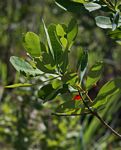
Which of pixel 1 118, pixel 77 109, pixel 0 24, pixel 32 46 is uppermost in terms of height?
pixel 32 46

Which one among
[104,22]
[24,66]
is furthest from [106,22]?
[24,66]

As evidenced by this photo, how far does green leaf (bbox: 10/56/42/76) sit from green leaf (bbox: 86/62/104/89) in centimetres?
Answer: 7

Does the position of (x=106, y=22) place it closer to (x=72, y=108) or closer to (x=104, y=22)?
(x=104, y=22)

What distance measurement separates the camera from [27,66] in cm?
62

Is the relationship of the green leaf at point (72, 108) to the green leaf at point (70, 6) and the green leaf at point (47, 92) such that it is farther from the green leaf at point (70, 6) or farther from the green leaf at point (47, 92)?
the green leaf at point (70, 6)

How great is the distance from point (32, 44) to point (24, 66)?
0.12ft

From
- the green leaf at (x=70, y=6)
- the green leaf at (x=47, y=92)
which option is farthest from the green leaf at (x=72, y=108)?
the green leaf at (x=70, y=6)

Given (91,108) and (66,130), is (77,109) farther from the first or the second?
(66,130)

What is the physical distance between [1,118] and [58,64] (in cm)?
162

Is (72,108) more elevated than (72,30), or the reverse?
(72,30)

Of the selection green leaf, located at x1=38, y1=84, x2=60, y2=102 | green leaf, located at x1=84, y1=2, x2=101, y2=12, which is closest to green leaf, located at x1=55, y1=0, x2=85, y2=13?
green leaf, located at x1=84, y1=2, x2=101, y2=12

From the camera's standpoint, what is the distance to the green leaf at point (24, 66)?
2.02 ft

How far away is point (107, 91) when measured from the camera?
24.4 inches

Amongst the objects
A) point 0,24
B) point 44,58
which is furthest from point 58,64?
point 0,24
